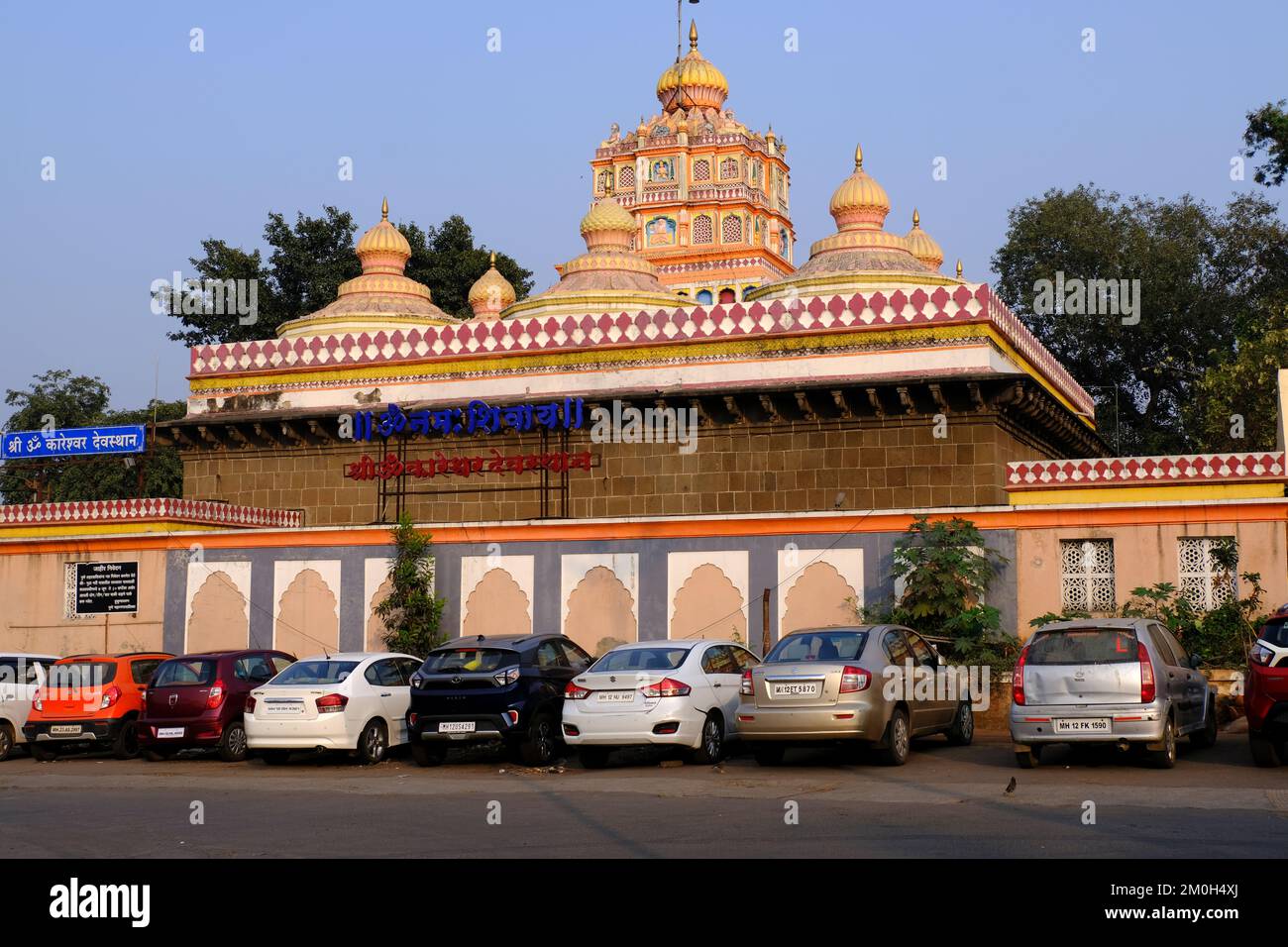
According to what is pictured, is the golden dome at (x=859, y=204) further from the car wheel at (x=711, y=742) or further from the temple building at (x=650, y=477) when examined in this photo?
the car wheel at (x=711, y=742)

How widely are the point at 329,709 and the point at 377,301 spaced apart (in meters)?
19.4

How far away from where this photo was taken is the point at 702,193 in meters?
54.9

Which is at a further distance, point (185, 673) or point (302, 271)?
point (302, 271)

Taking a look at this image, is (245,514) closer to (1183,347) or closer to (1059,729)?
(1059,729)

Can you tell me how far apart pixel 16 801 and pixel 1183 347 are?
45230mm

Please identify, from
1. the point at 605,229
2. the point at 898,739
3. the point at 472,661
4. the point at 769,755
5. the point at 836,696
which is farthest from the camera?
the point at 605,229

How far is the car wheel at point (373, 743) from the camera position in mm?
18766

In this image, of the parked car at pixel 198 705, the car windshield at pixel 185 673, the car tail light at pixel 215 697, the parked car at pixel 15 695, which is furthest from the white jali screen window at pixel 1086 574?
the parked car at pixel 15 695

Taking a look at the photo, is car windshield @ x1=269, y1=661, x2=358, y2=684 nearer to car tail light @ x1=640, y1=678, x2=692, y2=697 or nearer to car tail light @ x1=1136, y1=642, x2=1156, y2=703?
car tail light @ x1=640, y1=678, x2=692, y2=697

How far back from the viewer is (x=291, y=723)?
1841 cm

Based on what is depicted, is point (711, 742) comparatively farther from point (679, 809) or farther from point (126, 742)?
point (126, 742)

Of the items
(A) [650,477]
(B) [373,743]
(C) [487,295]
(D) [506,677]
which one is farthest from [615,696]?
(C) [487,295]

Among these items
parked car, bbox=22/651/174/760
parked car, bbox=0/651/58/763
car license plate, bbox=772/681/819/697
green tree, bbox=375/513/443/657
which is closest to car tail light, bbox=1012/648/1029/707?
car license plate, bbox=772/681/819/697
